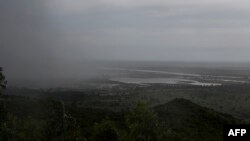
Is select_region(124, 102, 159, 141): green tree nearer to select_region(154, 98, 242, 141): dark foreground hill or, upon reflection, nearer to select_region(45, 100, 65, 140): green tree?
select_region(45, 100, 65, 140): green tree

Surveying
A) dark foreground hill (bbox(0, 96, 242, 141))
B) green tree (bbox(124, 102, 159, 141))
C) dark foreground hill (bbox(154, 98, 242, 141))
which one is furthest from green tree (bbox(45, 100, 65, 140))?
dark foreground hill (bbox(154, 98, 242, 141))

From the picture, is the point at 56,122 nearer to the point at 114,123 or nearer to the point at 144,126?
the point at 144,126

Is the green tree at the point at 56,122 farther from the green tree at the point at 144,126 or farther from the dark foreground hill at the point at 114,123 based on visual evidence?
the green tree at the point at 144,126

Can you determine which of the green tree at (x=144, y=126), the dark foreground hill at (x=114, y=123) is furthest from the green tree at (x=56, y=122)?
the green tree at (x=144, y=126)

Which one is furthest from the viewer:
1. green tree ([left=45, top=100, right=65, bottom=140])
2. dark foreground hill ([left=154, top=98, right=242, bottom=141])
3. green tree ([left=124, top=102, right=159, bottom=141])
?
dark foreground hill ([left=154, top=98, right=242, bottom=141])

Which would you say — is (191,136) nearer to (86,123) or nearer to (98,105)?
(86,123)

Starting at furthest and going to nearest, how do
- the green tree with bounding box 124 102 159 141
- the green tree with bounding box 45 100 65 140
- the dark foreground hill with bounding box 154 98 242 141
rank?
1. the dark foreground hill with bounding box 154 98 242 141
2. the green tree with bounding box 124 102 159 141
3. the green tree with bounding box 45 100 65 140

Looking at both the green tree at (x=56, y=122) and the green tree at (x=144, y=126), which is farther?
the green tree at (x=144, y=126)

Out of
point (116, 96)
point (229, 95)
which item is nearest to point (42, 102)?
point (116, 96)
